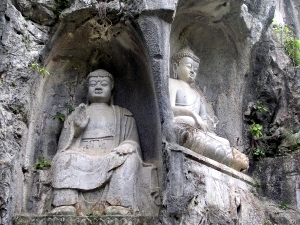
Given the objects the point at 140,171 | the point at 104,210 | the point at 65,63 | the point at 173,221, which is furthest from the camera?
the point at 65,63

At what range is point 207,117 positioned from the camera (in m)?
7.22

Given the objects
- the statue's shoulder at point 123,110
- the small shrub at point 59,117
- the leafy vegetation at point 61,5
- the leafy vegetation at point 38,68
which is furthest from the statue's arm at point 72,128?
the leafy vegetation at point 61,5

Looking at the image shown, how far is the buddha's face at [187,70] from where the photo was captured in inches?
290

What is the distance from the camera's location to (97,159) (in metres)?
6.41

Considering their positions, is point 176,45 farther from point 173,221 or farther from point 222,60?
point 173,221

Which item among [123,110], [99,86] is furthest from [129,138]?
[99,86]

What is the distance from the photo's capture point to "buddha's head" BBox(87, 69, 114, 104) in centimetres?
725

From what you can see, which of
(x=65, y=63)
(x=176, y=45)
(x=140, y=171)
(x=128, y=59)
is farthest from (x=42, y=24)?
(x=140, y=171)

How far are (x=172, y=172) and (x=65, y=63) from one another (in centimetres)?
273

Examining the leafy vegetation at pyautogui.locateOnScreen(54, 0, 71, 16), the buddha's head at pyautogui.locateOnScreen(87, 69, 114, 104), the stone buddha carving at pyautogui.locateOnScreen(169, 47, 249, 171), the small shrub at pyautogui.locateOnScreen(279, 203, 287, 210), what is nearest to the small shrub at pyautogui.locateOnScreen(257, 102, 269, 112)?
the stone buddha carving at pyautogui.locateOnScreen(169, 47, 249, 171)

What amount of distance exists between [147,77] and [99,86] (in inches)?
28.7

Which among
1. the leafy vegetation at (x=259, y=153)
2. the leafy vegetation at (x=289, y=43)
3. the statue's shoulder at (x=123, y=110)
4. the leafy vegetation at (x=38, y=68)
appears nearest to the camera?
the leafy vegetation at (x=38, y=68)

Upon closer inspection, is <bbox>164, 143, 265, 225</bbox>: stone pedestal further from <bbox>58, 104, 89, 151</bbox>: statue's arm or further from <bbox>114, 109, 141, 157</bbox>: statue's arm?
Answer: <bbox>58, 104, 89, 151</bbox>: statue's arm

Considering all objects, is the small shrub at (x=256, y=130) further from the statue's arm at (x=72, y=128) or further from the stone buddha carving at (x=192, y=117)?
the statue's arm at (x=72, y=128)
